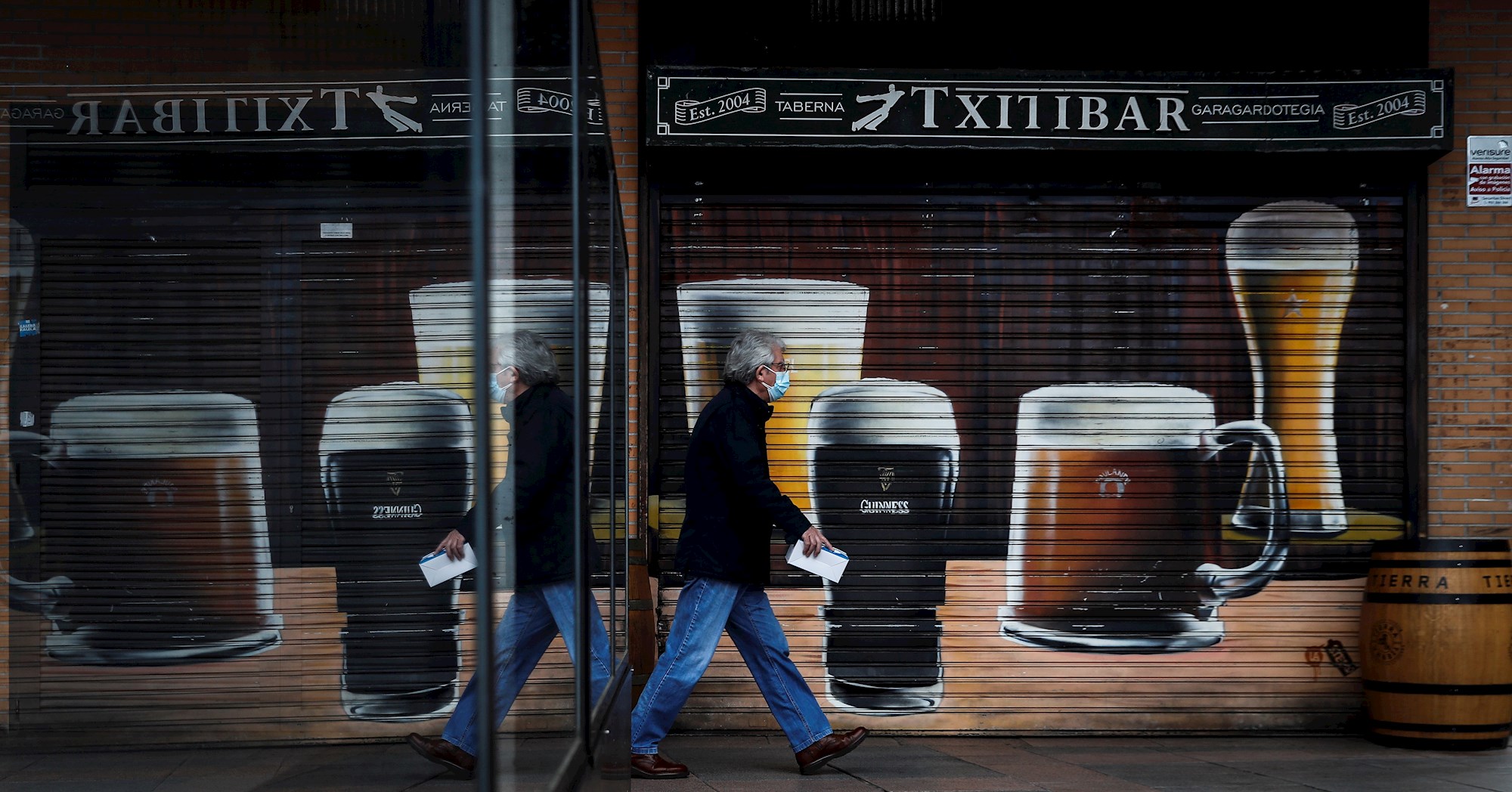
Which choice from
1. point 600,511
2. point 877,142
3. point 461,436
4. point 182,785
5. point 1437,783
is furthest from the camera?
point 877,142

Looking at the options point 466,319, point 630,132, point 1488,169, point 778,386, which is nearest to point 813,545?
point 778,386

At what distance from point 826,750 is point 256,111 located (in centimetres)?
409

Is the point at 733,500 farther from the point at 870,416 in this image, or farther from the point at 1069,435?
the point at 1069,435

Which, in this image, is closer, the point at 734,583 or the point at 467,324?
the point at 467,324

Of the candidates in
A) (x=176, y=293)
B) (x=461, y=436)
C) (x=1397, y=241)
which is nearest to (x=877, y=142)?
(x=1397, y=241)

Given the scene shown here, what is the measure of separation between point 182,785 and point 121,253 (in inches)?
27.2

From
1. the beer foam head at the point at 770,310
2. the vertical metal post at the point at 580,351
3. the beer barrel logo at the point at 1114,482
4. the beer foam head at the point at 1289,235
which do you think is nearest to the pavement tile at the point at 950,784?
the beer barrel logo at the point at 1114,482

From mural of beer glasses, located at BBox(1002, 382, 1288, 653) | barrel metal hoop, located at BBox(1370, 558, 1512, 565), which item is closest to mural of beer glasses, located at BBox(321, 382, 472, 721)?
mural of beer glasses, located at BBox(1002, 382, 1288, 653)

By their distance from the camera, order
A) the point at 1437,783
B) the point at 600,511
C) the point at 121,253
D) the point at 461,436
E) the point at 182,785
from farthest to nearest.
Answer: the point at 1437,783
the point at 600,511
the point at 121,253
the point at 182,785
the point at 461,436

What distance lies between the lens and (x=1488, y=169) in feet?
21.7

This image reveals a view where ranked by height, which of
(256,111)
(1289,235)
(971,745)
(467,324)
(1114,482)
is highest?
(1289,235)

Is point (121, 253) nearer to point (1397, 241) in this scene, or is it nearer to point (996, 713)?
point (996, 713)

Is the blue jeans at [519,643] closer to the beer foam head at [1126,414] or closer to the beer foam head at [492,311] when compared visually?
the beer foam head at [492,311]

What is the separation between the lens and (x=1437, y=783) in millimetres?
5301
